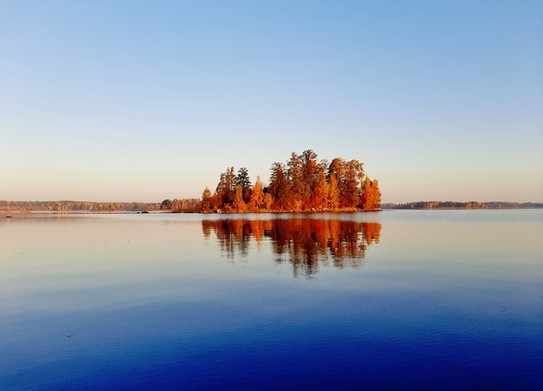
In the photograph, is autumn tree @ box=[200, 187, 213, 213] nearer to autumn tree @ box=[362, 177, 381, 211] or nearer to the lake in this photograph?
autumn tree @ box=[362, 177, 381, 211]

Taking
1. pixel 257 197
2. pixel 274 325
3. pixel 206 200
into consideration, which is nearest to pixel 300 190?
pixel 257 197

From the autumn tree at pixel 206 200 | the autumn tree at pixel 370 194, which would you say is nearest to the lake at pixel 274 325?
the autumn tree at pixel 206 200

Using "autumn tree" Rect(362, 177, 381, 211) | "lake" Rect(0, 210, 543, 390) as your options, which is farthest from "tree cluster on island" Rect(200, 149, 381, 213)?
"lake" Rect(0, 210, 543, 390)

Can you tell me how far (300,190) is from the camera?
152750 millimetres

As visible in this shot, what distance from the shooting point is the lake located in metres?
9.10

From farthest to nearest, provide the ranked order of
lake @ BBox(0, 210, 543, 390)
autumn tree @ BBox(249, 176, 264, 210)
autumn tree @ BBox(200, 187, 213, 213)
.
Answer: autumn tree @ BBox(200, 187, 213, 213) → autumn tree @ BBox(249, 176, 264, 210) → lake @ BBox(0, 210, 543, 390)

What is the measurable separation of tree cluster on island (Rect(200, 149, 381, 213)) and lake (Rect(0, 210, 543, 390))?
128248 millimetres

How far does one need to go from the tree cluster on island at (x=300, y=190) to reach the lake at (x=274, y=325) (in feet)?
421

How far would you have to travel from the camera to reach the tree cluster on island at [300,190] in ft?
504

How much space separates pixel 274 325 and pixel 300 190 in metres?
141

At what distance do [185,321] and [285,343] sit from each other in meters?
3.82

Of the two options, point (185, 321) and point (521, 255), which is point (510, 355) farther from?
point (521, 255)

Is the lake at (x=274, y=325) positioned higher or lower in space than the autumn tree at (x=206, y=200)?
lower

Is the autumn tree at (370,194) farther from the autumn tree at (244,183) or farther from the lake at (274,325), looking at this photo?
the lake at (274,325)
